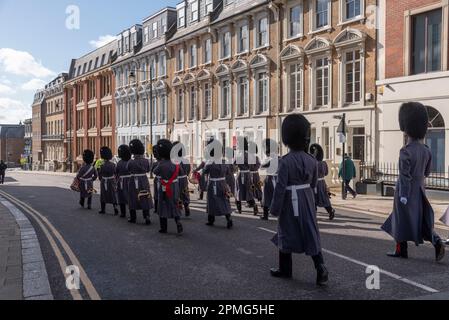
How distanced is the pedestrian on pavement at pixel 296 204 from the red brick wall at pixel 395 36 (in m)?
14.9

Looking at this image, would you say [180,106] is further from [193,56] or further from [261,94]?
[261,94]

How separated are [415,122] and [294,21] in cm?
1883

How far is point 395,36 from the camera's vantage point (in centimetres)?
1966

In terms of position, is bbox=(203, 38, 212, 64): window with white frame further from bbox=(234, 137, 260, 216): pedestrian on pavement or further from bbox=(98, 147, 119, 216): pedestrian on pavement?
bbox=(234, 137, 260, 216): pedestrian on pavement

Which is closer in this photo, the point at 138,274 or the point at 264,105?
the point at 138,274

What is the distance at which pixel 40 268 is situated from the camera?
6.92m

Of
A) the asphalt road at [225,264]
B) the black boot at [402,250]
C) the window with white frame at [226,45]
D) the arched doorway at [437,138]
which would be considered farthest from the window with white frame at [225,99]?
the black boot at [402,250]

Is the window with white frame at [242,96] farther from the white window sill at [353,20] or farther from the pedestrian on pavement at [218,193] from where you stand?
the pedestrian on pavement at [218,193]

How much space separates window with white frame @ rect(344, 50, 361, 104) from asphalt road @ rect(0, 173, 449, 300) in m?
12.0

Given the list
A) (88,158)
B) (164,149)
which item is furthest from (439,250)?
(88,158)

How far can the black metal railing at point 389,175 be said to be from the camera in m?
16.8

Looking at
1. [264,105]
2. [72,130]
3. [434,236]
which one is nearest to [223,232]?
[434,236]
